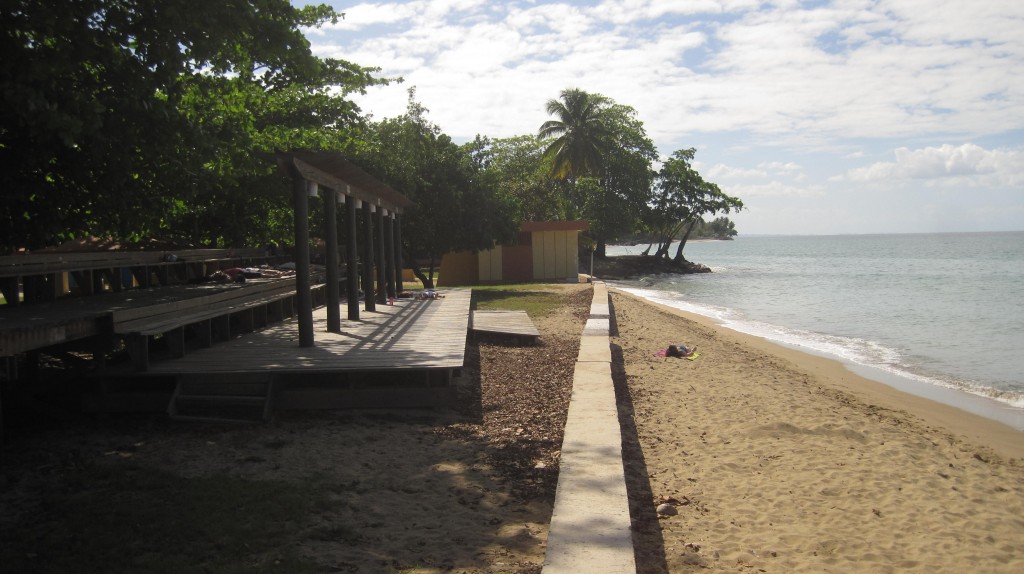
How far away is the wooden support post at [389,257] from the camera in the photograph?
13.9 metres

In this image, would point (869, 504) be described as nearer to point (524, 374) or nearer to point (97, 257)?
point (524, 374)

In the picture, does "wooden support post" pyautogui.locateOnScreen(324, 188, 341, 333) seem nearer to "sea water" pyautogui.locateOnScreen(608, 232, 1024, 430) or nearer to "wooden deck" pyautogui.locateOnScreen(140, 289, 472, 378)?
"wooden deck" pyautogui.locateOnScreen(140, 289, 472, 378)

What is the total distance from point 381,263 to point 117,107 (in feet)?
22.7

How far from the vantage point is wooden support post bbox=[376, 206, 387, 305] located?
43.4 ft

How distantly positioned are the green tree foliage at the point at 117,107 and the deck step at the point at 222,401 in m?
2.13

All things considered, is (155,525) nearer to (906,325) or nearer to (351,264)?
(351,264)

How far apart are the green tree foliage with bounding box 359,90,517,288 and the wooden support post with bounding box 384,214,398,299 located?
5954mm

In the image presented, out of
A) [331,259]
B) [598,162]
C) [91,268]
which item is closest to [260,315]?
[331,259]

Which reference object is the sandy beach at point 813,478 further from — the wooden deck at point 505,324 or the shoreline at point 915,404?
the wooden deck at point 505,324

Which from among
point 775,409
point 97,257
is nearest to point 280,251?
point 97,257

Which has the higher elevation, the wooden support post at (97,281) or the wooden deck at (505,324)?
the wooden support post at (97,281)

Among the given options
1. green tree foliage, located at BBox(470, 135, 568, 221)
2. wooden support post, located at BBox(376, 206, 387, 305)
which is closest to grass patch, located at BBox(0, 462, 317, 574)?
wooden support post, located at BBox(376, 206, 387, 305)

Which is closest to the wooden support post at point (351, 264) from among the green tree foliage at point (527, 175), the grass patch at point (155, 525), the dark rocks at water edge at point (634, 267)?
the grass patch at point (155, 525)

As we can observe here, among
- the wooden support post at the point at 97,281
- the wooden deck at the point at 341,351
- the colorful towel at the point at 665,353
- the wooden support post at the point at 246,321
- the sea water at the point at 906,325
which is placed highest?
the wooden support post at the point at 97,281
